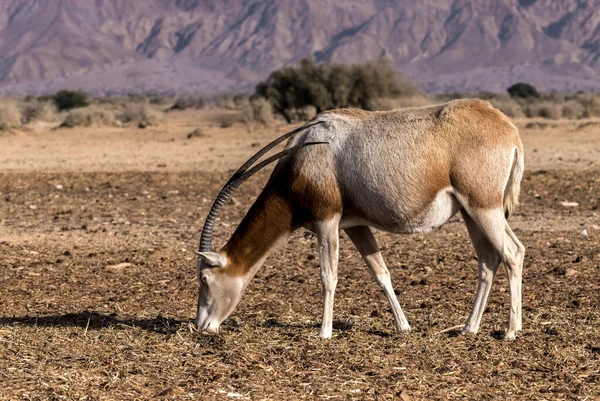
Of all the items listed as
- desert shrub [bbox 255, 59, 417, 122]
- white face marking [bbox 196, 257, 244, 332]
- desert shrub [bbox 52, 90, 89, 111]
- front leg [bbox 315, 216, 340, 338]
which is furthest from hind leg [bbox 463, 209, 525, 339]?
desert shrub [bbox 52, 90, 89, 111]

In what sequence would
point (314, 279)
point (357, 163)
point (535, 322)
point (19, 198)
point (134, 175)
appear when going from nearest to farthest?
point (357, 163)
point (535, 322)
point (314, 279)
point (19, 198)
point (134, 175)

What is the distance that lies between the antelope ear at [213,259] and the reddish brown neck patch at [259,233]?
0.08m

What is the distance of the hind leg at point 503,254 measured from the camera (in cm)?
777

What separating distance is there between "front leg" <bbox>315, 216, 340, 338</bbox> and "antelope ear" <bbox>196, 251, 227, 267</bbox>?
805 mm

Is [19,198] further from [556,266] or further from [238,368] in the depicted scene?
[238,368]

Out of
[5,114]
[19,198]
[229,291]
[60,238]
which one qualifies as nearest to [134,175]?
[19,198]

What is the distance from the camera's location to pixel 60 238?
13.9 meters

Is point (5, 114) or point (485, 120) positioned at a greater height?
point (485, 120)

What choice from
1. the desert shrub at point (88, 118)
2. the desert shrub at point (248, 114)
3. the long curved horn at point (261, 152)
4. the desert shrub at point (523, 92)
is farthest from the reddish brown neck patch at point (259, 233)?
the desert shrub at point (523, 92)

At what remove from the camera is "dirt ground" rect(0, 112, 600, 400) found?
7035 millimetres

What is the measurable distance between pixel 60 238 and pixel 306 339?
22.1 feet

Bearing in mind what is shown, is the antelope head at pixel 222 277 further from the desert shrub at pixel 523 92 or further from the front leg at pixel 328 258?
the desert shrub at pixel 523 92

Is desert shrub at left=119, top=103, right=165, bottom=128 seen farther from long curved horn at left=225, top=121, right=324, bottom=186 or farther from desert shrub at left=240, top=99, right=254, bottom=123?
long curved horn at left=225, top=121, right=324, bottom=186

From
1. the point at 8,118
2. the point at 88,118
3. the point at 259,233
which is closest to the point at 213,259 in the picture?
the point at 259,233
